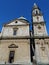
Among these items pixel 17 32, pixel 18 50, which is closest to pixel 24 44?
pixel 18 50

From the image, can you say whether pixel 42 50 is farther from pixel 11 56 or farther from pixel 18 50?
pixel 11 56

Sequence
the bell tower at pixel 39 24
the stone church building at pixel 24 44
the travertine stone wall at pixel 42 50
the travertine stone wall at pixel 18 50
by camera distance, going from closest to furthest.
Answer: the travertine stone wall at pixel 42 50 < the stone church building at pixel 24 44 < the travertine stone wall at pixel 18 50 < the bell tower at pixel 39 24

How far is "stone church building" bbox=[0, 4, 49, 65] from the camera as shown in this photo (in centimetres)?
1725

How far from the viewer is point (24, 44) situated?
1877cm

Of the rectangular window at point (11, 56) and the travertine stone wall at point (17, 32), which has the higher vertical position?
the travertine stone wall at point (17, 32)

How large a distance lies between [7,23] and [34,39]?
18.3ft

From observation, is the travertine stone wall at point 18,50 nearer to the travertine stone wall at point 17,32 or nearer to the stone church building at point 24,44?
the stone church building at point 24,44

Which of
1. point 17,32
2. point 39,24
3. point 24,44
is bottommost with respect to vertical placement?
point 24,44

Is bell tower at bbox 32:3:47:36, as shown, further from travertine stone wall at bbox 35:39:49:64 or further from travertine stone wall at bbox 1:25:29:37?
travertine stone wall at bbox 35:39:49:64

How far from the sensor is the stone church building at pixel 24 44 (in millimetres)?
17250

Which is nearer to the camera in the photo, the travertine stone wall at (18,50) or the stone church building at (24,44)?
the stone church building at (24,44)

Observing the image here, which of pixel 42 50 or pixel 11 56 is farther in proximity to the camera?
pixel 11 56

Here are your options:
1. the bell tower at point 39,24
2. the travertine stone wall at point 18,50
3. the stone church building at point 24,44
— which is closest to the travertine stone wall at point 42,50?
the stone church building at point 24,44

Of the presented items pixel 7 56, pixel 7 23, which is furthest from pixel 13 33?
pixel 7 56
